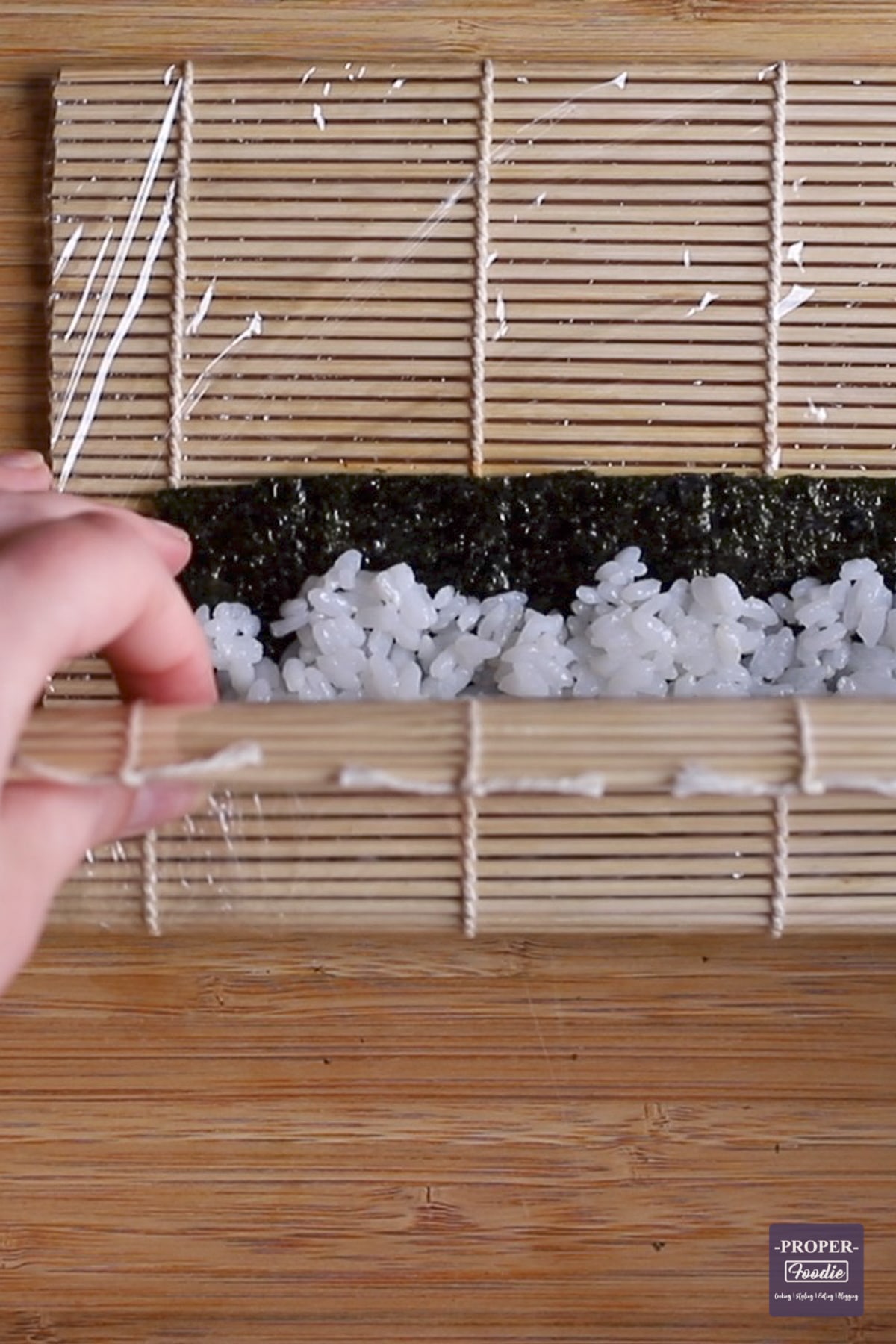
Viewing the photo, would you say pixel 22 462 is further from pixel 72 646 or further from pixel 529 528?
pixel 529 528

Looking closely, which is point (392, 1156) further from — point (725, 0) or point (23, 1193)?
point (725, 0)

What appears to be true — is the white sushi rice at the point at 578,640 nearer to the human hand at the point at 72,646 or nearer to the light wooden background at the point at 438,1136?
the light wooden background at the point at 438,1136

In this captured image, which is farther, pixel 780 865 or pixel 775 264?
pixel 775 264

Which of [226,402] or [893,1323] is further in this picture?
[226,402]

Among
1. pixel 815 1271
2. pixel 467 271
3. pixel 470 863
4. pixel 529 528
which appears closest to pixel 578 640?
pixel 529 528

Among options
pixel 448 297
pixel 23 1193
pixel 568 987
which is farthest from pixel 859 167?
pixel 23 1193
